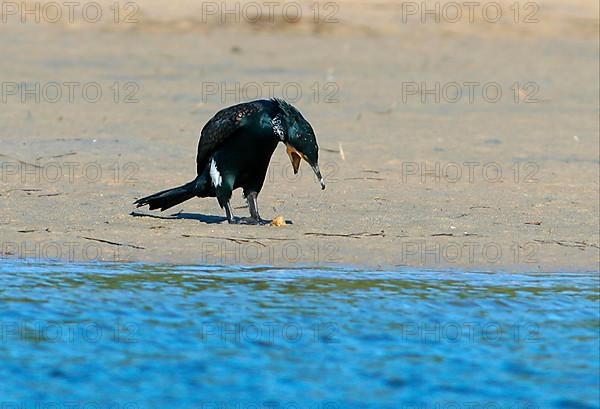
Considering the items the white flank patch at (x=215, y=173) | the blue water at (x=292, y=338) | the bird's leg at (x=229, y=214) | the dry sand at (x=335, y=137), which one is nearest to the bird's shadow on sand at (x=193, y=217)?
the dry sand at (x=335, y=137)

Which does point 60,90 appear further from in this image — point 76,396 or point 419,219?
point 76,396

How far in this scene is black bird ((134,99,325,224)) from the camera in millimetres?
7980

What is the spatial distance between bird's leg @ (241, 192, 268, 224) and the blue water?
2.99ft

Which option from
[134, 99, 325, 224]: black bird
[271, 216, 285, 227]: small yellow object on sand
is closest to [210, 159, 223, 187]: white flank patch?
[134, 99, 325, 224]: black bird

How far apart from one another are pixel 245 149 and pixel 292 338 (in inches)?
80.7

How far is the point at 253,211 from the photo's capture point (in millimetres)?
8484

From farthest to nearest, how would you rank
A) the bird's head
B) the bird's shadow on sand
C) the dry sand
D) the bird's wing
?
the bird's shadow on sand, the dry sand, the bird's wing, the bird's head

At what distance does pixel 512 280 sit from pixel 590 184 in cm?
271

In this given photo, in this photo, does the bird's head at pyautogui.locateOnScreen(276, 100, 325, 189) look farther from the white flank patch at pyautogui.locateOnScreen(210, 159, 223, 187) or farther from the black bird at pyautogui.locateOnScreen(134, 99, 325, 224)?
the white flank patch at pyautogui.locateOnScreen(210, 159, 223, 187)

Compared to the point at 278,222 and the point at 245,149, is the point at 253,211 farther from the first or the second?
the point at 245,149

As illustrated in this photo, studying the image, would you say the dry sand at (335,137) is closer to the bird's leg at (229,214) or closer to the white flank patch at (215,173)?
the bird's leg at (229,214)

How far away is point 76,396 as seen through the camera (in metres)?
5.44

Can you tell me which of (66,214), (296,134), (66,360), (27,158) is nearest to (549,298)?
(296,134)

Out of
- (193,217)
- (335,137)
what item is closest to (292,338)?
(193,217)
